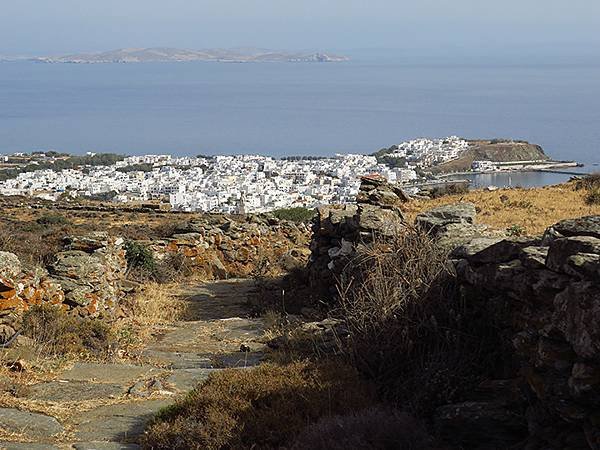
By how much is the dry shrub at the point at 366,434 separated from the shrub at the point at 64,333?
4.36 metres

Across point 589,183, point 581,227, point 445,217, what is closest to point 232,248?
point 445,217

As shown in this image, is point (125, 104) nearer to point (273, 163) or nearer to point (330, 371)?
point (273, 163)

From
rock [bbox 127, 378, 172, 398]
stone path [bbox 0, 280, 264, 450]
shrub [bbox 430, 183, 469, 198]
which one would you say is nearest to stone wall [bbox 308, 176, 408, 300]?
stone path [bbox 0, 280, 264, 450]

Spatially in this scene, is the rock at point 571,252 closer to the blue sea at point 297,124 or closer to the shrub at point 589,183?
the shrub at point 589,183

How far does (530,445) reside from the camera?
5160 millimetres

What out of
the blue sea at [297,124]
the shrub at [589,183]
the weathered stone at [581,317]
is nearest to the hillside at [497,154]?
the blue sea at [297,124]

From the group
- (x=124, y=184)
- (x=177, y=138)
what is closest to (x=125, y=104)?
(x=177, y=138)

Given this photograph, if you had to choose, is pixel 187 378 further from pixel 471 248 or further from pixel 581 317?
pixel 581 317

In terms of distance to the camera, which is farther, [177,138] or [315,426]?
[177,138]

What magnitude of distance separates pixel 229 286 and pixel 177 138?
12401 centimetres

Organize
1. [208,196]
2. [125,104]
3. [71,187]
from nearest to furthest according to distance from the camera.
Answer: [208,196] < [71,187] < [125,104]

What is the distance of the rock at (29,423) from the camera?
6227 millimetres

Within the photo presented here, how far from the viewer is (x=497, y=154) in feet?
212

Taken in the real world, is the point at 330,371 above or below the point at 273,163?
above
